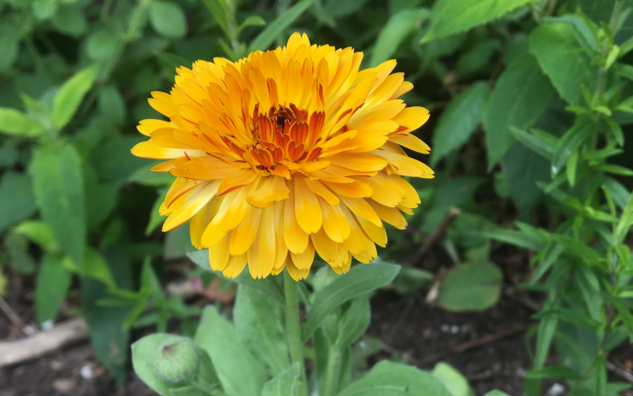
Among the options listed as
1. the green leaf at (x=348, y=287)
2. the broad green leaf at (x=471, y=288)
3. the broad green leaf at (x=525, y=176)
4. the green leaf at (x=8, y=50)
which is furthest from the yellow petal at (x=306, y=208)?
the green leaf at (x=8, y=50)

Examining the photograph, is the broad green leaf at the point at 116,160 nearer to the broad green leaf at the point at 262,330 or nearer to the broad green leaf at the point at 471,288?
the broad green leaf at the point at 262,330

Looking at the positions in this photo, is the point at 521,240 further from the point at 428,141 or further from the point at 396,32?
the point at 428,141

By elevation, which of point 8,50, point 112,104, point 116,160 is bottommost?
point 116,160

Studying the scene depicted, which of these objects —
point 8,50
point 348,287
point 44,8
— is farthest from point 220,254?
point 8,50

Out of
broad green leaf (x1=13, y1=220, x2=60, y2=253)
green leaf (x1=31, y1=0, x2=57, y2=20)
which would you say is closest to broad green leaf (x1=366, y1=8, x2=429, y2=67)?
green leaf (x1=31, y1=0, x2=57, y2=20)

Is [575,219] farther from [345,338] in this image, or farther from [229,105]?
[229,105]

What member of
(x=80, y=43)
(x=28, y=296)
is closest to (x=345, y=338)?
(x=28, y=296)

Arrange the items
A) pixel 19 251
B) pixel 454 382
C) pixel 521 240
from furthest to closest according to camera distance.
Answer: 1. pixel 19 251
2. pixel 454 382
3. pixel 521 240
